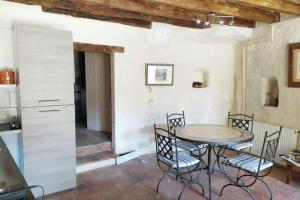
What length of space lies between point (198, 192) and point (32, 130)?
2.17 m

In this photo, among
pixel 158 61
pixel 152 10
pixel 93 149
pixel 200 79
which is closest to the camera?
pixel 152 10

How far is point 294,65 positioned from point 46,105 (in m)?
3.80

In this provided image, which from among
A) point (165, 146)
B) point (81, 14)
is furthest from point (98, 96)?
point (165, 146)

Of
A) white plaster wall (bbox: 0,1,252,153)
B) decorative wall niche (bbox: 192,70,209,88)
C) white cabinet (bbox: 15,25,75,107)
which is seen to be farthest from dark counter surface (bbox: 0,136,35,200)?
decorative wall niche (bbox: 192,70,209,88)

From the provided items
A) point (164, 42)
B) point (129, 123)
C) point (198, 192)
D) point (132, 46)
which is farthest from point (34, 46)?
point (198, 192)

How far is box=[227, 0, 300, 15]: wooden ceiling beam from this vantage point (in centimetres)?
293

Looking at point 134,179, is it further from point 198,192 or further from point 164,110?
point 164,110

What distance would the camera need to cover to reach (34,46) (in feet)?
9.36

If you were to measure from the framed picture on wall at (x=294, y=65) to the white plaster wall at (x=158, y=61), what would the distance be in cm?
91

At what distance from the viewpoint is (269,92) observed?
4750 mm

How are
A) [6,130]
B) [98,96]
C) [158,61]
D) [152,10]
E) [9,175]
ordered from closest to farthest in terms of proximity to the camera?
[9,175] → [6,130] → [152,10] → [158,61] → [98,96]

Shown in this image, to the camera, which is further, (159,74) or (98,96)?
(98,96)

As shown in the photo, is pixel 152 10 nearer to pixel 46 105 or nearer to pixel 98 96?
pixel 46 105

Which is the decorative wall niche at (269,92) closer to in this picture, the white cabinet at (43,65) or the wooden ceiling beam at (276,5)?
the wooden ceiling beam at (276,5)
